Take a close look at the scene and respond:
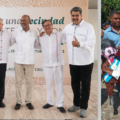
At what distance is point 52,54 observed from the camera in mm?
3635

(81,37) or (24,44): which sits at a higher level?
(81,37)

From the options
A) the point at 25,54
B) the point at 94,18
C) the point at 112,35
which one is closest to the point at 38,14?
the point at 25,54

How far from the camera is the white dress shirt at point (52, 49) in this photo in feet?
11.9

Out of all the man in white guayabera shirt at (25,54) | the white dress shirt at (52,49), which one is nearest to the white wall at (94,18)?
the white dress shirt at (52,49)

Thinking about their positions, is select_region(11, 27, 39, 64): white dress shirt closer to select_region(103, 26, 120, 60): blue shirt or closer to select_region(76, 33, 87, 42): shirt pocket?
select_region(76, 33, 87, 42): shirt pocket

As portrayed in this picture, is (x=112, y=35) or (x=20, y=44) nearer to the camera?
(x=20, y=44)

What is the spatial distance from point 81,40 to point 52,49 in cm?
54

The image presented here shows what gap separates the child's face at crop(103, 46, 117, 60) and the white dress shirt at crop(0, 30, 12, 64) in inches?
69.6

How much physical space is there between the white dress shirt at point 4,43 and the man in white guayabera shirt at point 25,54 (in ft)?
0.30

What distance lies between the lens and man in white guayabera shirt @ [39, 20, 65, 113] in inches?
142

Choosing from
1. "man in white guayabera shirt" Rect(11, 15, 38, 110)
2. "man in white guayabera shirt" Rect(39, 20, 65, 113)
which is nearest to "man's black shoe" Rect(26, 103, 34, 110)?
"man in white guayabera shirt" Rect(11, 15, 38, 110)

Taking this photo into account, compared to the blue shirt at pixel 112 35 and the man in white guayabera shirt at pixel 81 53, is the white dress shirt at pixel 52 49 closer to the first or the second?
the man in white guayabera shirt at pixel 81 53

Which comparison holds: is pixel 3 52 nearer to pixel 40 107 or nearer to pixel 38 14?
pixel 38 14

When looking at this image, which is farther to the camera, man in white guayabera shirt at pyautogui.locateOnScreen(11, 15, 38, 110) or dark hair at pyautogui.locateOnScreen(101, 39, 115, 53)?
dark hair at pyautogui.locateOnScreen(101, 39, 115, 53)
